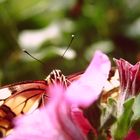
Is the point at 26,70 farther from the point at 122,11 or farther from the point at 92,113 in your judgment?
the point at 92,113

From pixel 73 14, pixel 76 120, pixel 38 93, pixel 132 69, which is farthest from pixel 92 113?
pixel 73 14

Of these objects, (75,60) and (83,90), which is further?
(75,60)

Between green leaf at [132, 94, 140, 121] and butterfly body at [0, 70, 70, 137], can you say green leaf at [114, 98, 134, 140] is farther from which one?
butterfly body at [0, 70, 70, 137]

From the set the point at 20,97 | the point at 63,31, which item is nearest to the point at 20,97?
the point at 20,97

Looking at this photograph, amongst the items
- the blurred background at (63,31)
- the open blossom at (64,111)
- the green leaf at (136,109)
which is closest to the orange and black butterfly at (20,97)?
the green leaf at (136,109)

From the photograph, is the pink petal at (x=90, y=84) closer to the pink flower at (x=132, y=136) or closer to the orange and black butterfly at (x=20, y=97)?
the pink flower at (x=132, y=136)

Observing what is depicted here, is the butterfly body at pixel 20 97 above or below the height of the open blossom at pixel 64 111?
above
